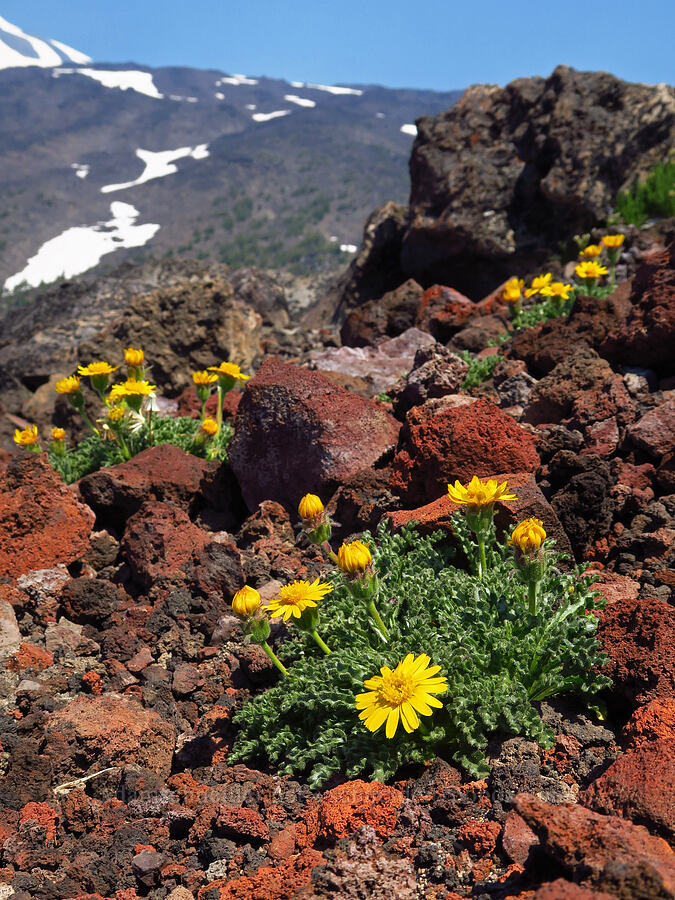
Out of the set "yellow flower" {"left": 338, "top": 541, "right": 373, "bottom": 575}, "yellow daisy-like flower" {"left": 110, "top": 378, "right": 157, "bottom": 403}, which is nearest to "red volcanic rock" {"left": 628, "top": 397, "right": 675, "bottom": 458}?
"yellow flower" {"left": 338, "top": 541, "right": 373, "bottom": 575}

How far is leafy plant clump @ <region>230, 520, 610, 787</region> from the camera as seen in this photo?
2.56m

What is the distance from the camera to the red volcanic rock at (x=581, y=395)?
4.35 meters

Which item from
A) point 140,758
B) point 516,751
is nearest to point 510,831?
point 516,751

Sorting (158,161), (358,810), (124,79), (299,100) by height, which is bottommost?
(358,810)

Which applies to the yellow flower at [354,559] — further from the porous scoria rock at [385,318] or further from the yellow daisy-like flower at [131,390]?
the porous scoria rock at [385,318]

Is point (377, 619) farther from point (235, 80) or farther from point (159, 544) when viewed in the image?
point (235, 80)

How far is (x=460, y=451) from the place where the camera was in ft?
12.7

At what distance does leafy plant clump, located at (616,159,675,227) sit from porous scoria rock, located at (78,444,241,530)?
282 inches

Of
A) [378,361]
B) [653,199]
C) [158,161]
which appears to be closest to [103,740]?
[378,361]

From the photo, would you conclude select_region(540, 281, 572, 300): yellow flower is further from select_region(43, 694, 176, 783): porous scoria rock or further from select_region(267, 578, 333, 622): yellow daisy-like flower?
select_region(43, 694, 176, 783): porous scoria rock

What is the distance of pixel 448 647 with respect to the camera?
272cm

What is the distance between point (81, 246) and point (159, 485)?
82.9m

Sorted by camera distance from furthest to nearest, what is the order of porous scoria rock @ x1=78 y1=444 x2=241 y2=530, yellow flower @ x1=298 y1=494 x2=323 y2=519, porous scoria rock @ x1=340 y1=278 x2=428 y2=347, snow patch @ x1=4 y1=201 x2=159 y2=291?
snow patch @ x1=4 y1=201 x2=159 y2=291 → porous scoria rock @ x1=340 y1=278 x2=428 y2=347 → porous scoria rock @ x1=78 y1=444 x2=241 y2=530 → yellow flower @ x1=298 y1=494 x2=323 y2=519

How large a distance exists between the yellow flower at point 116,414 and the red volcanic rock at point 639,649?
392cm
